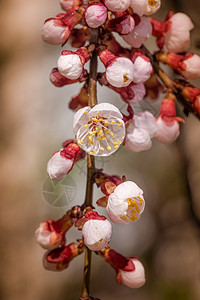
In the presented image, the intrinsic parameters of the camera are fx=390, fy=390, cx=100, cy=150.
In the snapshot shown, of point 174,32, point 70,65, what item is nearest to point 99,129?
point 70,65

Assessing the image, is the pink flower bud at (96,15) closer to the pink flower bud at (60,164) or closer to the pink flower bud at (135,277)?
the pink flower bud at (60,164)

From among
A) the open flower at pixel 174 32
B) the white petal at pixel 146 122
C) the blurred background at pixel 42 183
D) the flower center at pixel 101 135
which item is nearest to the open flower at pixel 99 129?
the flower center at pixel 101 135

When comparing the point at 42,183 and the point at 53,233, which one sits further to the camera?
the point at 42,183

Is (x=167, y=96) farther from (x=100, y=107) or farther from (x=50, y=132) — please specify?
(x=50, y=132)

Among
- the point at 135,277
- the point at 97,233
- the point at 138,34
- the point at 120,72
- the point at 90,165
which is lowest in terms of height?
the point at 135,277

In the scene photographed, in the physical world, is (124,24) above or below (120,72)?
above

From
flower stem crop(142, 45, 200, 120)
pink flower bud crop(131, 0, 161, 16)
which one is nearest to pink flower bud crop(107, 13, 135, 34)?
pink flower bud crop(131, 0, 161, 16)

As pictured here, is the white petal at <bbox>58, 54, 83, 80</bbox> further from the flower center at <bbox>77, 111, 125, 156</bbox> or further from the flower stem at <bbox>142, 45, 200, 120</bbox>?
the flower stem at <bbox>142, 45, 200, 120</bbox>

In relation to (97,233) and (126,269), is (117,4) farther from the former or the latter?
(126,269)
